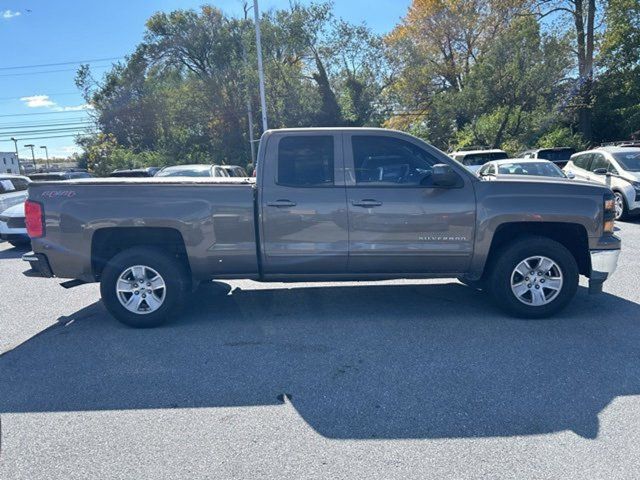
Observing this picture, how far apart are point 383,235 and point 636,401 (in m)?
2.58

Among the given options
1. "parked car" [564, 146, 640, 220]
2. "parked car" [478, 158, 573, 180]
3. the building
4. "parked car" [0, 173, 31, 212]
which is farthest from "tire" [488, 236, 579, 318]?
the building

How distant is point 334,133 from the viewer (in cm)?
511

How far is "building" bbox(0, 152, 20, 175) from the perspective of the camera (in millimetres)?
47400

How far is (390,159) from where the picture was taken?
5.11m

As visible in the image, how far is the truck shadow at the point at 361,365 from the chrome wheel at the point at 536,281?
0.26 m

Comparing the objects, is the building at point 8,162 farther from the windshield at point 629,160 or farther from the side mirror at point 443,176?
the side mirror at point 443,176

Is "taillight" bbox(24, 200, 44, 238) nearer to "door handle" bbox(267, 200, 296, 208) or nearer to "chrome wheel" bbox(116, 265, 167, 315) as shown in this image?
"chrome wheel" bbox(116, 265, 167, 315)

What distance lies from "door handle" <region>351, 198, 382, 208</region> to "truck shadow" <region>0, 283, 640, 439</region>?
1.28 metres

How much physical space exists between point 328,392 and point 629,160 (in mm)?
11905

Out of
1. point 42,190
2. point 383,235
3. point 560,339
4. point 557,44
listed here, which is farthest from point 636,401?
point 557,44

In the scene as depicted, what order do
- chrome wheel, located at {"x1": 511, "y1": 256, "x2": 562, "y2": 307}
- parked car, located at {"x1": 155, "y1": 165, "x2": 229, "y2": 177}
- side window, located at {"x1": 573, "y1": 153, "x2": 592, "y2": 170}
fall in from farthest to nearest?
side window, located at {"x1": 573, "y1": 153, "x2": 592, "y2": 170} → parked car, located at {"x1": 155, "y1": 165, "x2": 229, "y2": 177} → chrome wheel, located at {"x1": 511, "y1": 256, "x2": 562, "y2": 307}

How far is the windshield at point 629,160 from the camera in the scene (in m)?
11.8

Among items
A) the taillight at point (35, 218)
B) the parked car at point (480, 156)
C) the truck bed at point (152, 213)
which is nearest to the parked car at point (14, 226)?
the taillight at point (35, 218)

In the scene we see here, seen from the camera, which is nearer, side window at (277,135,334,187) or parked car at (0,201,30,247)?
side window at (277,135,334,187)
